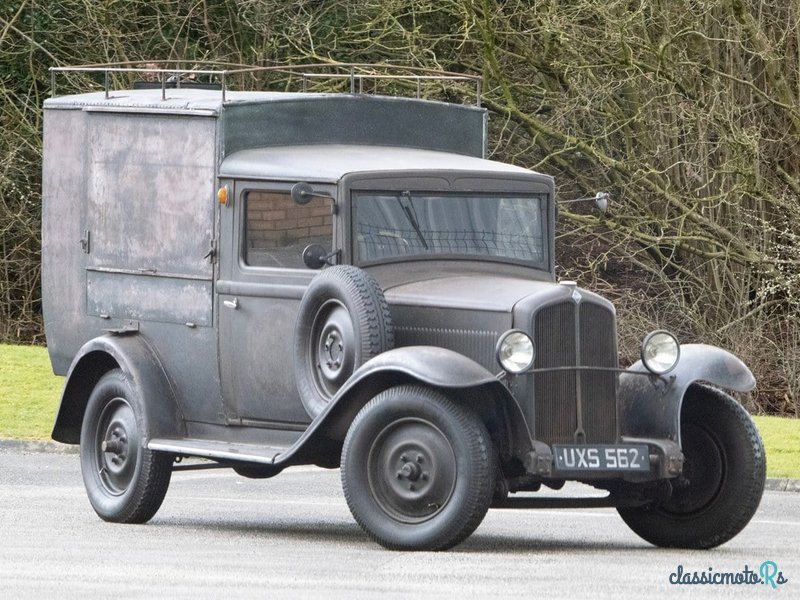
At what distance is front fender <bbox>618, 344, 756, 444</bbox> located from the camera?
9.75 m

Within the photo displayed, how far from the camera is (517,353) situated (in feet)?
30.3

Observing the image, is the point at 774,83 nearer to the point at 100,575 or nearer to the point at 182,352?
the point at 182,352

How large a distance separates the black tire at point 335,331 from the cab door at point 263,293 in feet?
0.84

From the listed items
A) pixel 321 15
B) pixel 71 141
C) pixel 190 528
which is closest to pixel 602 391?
pixel 190 528

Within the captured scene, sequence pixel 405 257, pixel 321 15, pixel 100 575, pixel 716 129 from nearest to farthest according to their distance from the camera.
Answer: pixel 100 575 < pixel 405 257 < pixel 716 129 < pixel 321 15

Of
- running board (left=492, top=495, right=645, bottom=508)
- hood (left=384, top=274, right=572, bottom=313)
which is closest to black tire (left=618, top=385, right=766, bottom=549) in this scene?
running board (left=492, top=495, right=645, bottom=508)

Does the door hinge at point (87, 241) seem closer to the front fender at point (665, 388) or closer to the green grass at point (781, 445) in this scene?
the front fender at point (665, 388)

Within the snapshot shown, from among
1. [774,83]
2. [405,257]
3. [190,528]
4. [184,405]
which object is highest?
[774,83]

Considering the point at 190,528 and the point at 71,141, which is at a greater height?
the point at 71,141

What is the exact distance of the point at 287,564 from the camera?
884 centimetres

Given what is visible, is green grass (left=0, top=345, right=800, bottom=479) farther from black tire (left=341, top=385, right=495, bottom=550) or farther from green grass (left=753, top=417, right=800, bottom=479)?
black tire (left=341, top=385, right=495, bottom=550)

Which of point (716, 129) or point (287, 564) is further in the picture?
point (716, 129)

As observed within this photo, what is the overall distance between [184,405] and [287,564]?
2.30m

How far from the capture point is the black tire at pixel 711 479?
32.2 ft
